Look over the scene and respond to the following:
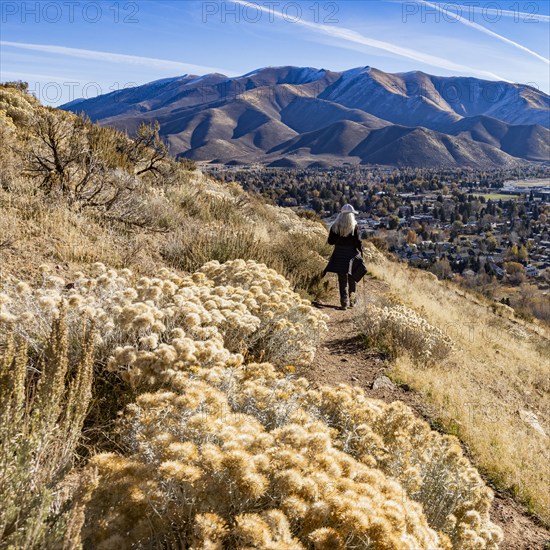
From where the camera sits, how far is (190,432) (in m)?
2.18

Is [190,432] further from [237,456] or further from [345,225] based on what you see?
[345,225]

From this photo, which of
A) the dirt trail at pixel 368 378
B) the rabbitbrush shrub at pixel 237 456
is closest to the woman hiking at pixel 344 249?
the dirt trail at pixel 368 378

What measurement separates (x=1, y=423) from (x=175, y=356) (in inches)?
43.0

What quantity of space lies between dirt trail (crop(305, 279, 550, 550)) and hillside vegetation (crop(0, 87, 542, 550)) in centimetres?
42

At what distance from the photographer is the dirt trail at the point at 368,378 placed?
11.0 ft

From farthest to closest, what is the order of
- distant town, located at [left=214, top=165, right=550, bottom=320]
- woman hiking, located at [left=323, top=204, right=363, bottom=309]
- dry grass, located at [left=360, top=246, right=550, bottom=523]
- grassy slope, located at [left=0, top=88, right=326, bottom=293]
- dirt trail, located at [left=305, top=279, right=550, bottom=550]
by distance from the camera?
distant town, located at [left=214, top=165, right=550, bottom=320] → woman hiking, located at [left=323, top=204, right=363, bottom=309] → grassy slope, located at [left=0, top=88, right=326, bottom=293] → dry grass, located at [left=360, top=246, right=550, bottom=523] → dirt trail, located at [left=305, top=279, right=550, bottom=550]

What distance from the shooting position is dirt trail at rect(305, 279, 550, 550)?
132 inches

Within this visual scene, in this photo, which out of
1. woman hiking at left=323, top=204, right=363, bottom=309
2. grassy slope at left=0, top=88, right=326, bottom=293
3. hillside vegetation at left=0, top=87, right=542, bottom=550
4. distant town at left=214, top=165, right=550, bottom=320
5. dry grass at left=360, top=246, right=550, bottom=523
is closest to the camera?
hillside vegetation at left=0, top=87, right=542, bottom=550

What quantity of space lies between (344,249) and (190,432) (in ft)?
20.4

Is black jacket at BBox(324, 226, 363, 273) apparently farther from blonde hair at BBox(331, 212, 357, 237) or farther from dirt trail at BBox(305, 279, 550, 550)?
dirt trail at BBox(305, 279, 550, 550)

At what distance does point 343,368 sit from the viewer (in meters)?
5.30

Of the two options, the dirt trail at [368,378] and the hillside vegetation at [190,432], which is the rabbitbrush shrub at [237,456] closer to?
the hillside vegetation at [190,432]

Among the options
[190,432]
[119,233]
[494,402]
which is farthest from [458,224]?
→ [190,432]

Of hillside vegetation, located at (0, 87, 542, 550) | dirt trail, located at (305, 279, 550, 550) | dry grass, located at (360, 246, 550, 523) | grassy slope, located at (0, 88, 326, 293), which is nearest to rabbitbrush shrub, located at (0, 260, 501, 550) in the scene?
hillside vegetation, located at (0, 87, 542, 550)
